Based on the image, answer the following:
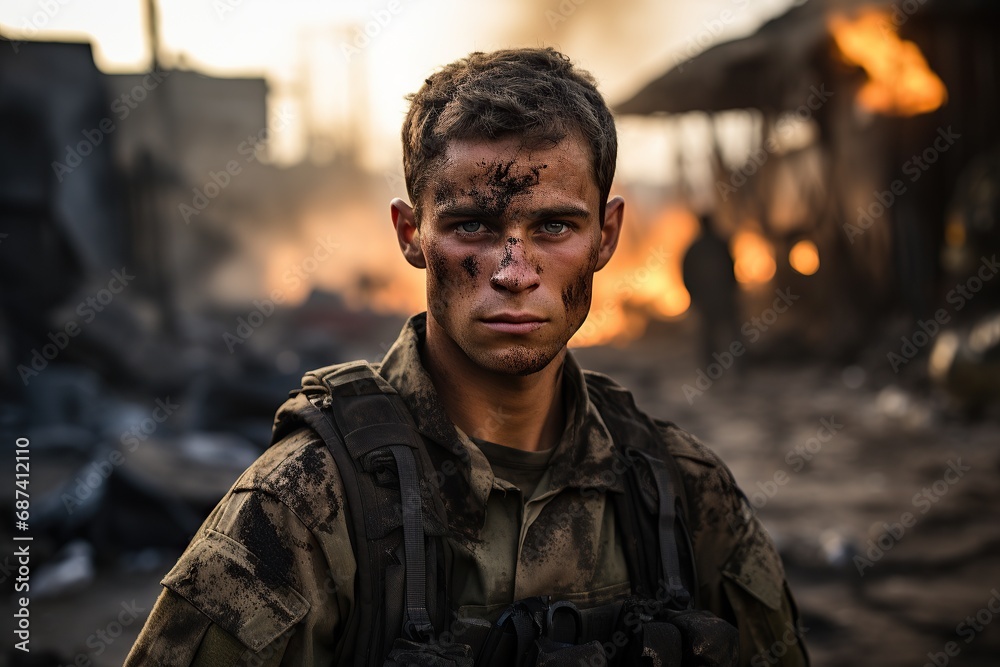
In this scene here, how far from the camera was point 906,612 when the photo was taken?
439 cm

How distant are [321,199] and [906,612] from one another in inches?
917

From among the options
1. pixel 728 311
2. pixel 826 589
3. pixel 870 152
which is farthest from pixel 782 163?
pixel 826 589

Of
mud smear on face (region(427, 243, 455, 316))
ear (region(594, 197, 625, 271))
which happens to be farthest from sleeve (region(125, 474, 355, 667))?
ear (region(594, 197, 625, 271))

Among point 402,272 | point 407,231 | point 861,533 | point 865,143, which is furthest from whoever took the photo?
point 402,272

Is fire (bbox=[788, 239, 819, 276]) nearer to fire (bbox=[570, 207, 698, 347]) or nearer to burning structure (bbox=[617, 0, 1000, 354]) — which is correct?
burning structure (bbox=[617, 0, 1000, 354])

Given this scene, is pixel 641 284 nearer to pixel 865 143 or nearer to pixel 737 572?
pixel 865 143

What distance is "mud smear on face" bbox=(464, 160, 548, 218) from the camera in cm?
172

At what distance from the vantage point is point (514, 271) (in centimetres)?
171

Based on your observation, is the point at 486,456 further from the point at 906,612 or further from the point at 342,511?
the point at 906,612

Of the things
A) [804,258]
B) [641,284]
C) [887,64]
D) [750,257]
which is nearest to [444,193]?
[887,64]

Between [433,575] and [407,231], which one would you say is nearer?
[433,575]

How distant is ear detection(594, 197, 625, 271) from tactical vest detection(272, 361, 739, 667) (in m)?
0.53

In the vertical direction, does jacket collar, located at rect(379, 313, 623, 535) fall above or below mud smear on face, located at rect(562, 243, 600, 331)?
below

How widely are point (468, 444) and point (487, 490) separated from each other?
0.11 m
